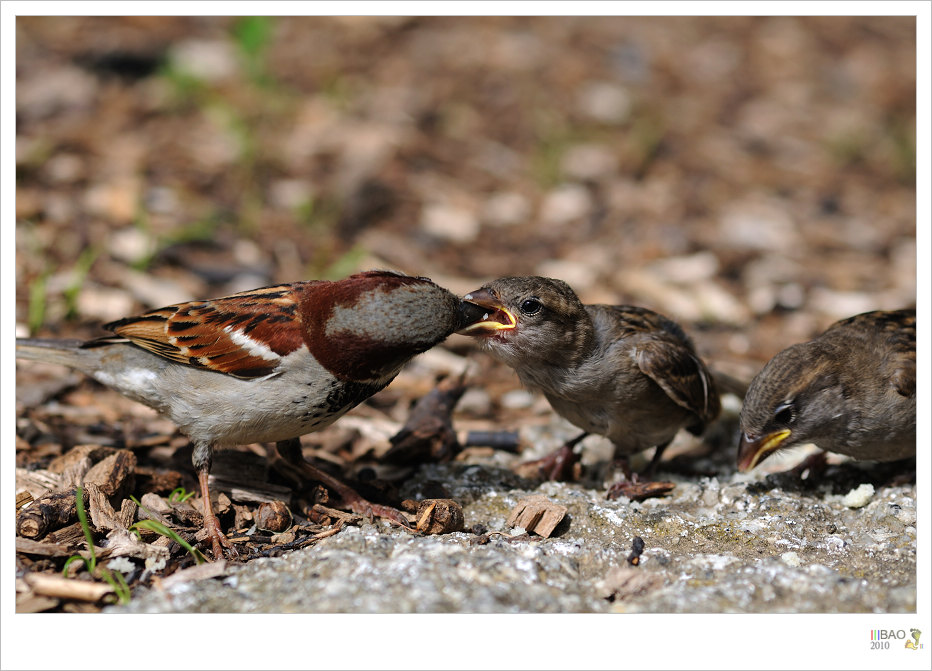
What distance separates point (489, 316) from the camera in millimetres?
5621

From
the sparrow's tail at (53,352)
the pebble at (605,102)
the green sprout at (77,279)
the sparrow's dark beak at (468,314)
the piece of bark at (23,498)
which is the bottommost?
the piece of bark at (23,498)

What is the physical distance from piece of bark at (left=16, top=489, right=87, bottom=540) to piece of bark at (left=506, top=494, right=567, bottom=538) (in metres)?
2.42

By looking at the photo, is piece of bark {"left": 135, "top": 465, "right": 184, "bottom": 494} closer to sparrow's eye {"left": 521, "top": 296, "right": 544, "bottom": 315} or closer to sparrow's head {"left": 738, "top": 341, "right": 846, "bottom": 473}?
sparrow's eye {"left": 521, "top": 296, "right": 544, "bottom": 315}

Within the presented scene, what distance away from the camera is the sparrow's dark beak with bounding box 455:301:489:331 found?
5.25 metres

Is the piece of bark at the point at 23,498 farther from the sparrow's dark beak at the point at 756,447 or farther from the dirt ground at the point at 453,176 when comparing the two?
the sparrow's dark beak at the point at 756,447

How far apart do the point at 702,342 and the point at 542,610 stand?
4.77 meters

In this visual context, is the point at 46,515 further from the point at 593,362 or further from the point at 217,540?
the point at 593,362

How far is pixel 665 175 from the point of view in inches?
432

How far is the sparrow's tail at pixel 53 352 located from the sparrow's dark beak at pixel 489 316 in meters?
2.45

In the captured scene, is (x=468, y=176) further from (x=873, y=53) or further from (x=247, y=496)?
(x=873, y=53)

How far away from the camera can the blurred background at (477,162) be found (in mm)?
8547

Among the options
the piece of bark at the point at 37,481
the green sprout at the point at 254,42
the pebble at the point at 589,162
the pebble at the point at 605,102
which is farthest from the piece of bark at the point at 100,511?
the pebble at the point at 605,102

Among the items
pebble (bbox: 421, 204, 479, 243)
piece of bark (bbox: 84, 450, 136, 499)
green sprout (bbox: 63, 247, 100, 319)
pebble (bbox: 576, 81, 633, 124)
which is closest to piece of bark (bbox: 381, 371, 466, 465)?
piece of bark (bbox: 84, 450, 136, 499)

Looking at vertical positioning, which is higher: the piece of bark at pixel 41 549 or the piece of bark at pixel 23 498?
the piece of bark at pixel 23 498
